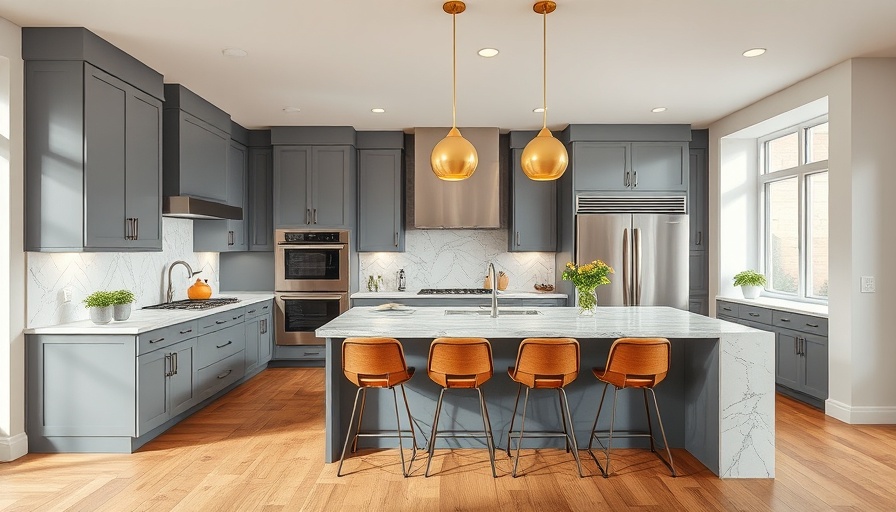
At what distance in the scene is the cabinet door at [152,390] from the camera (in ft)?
11.9

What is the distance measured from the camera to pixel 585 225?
5895mm

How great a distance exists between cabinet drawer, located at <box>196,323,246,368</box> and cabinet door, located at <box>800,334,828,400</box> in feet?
15.9

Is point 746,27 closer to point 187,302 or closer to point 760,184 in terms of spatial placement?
point 760,184

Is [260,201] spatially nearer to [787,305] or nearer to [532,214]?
[532,214]

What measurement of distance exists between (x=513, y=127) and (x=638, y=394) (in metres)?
3.40

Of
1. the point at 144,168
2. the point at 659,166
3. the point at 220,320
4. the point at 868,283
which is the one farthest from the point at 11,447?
the point at 659,166

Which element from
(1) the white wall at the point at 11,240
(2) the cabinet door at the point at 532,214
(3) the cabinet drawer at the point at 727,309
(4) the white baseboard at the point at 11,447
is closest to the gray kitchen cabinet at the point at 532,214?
(2) the cabinet door at the point at 532,214

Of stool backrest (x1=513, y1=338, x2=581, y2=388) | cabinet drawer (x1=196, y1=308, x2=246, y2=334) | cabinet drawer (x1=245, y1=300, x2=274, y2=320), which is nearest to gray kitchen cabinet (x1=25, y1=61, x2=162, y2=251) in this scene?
cabinet drawer (x1=196, y1=308, x2=246, y2=334)

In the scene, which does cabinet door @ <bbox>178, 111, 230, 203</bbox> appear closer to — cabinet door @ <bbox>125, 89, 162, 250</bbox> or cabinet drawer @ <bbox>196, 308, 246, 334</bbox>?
cabinet door @ <bbox>125, 89, 162, 250</bbox>

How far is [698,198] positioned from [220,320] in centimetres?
508

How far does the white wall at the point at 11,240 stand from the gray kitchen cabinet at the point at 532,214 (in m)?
4.41

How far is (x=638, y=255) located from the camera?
5.88 meters

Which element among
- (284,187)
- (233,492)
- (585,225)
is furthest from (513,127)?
(233,492)

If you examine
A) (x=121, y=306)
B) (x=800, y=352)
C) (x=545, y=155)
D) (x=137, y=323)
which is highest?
(x=545, y=155)
